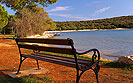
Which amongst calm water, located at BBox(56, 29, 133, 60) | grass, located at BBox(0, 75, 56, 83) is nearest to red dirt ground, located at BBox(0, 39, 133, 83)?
grass, located at BBox(0, 75, 56, 83)

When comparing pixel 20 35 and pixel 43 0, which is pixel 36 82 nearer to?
pixel 43 0

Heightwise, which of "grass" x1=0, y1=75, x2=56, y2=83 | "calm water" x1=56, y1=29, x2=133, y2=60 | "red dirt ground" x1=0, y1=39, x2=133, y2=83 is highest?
"grass" x1=0, y1=75, x2=56, y2=83

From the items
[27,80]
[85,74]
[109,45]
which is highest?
[27,80]

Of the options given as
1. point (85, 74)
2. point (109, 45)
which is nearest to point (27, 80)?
point (85, 74)

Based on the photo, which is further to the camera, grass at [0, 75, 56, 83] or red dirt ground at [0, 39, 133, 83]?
red dirt ground at [0, 39, 133, 83]

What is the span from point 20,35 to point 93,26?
92.4m

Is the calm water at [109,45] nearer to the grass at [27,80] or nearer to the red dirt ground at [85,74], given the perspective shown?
the red dirt ground at [85,74]

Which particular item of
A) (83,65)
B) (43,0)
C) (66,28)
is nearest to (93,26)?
(66,28)

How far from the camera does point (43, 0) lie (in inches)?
400

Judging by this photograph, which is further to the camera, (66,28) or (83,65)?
(66,28)

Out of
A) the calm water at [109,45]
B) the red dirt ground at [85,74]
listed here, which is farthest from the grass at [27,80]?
→ the calm water at [109,45]

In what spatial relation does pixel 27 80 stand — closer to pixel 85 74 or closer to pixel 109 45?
pixel 85 74

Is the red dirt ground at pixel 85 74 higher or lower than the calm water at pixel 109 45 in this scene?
higher

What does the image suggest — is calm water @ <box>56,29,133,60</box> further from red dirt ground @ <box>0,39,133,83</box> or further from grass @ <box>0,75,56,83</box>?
grass @ <box>0,75,56,83</box>
